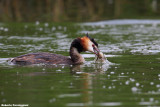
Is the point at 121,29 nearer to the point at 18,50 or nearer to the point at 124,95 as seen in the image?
the point at 18,50

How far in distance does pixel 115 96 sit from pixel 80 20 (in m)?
20.9

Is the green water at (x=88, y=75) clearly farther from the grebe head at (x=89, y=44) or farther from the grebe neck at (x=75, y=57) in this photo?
the grebe head at (x=89, y=44)

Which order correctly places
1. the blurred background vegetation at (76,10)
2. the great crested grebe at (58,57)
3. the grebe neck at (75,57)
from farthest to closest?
the blurred background vegetation at (76,10), the grebe neck at (75,57), the great crested grebe at (58,57)

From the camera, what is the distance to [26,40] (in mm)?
21328

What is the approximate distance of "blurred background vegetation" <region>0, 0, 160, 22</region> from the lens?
30898 millimetres

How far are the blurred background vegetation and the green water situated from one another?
23.5 ft

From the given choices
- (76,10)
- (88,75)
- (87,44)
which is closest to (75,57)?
(87,44)

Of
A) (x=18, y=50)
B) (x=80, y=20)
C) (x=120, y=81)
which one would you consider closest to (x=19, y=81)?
(x=120, y=81)

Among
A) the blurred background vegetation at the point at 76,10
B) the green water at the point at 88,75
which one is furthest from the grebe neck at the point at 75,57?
the blurred background vegetation at the point at 76,10

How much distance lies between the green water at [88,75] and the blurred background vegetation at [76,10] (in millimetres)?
7169

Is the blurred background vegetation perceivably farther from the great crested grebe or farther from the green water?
the great crested grebe

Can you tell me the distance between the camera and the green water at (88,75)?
877 centimetres

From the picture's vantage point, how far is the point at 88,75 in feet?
38.9

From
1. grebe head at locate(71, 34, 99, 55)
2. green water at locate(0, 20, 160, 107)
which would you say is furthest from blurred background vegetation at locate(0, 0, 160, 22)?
grebe head at locate(71, 34, 99, 55)
